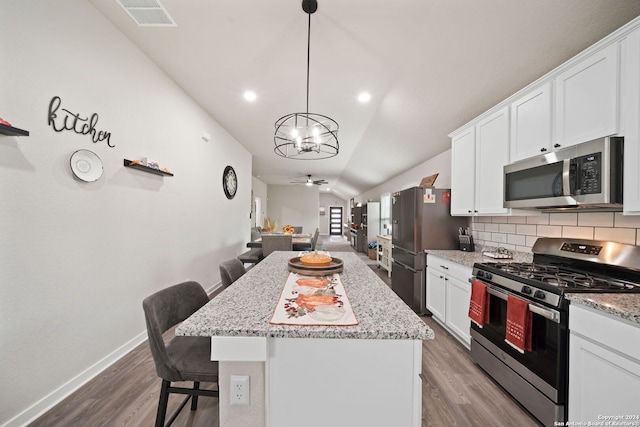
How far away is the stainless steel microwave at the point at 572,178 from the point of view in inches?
55.5

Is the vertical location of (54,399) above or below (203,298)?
below

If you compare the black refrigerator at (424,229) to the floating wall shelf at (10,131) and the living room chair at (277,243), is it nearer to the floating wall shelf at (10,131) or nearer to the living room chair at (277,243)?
the living room chair at (277,243)

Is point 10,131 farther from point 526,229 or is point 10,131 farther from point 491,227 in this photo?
point 491,227

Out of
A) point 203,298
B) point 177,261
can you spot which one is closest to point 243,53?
point 203,298

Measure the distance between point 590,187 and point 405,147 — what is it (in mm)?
2974

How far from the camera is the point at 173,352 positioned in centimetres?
131

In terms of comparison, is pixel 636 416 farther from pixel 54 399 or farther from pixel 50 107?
pixel 50 107

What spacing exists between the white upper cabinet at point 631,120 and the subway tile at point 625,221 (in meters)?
0.37

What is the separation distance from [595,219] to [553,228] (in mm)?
317

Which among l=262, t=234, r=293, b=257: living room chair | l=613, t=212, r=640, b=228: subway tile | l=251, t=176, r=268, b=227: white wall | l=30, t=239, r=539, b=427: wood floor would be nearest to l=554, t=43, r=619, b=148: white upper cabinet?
l=613, t=212, r=640, b=228: subway tile

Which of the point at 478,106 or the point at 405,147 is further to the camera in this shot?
the point at 405,147

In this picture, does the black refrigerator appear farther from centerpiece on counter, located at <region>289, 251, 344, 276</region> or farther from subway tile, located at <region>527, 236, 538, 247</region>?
centerpiece on counter, located at <region>289, 251, 344, 276</region>

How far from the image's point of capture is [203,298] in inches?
64.0

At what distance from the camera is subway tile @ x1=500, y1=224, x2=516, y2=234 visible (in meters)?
2.52
